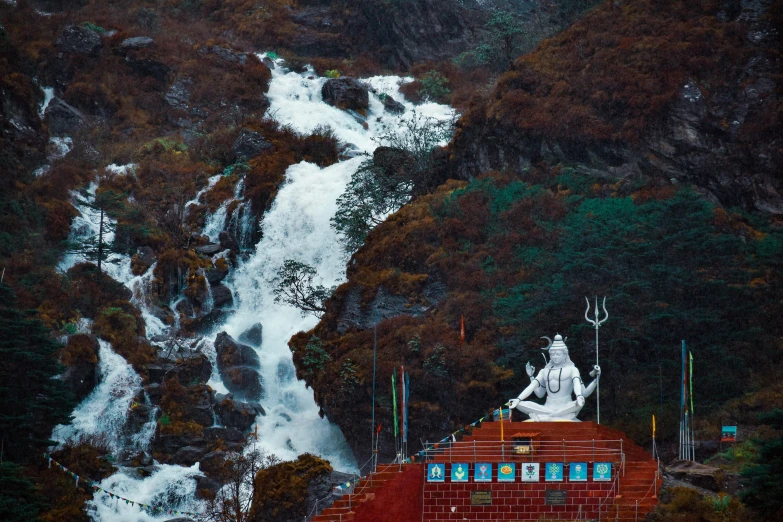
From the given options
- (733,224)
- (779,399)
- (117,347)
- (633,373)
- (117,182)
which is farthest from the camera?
(117,182)

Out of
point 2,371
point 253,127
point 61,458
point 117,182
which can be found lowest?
point 61,458

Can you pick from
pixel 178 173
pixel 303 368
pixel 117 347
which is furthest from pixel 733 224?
pixel 178 173

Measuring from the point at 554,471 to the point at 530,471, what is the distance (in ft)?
2.08

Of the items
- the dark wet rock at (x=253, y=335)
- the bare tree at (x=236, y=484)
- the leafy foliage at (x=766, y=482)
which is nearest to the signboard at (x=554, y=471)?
the leafy foliage at (x=766, y=482)

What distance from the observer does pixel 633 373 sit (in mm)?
38031

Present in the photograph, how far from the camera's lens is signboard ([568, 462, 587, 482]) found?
30000 millimetres

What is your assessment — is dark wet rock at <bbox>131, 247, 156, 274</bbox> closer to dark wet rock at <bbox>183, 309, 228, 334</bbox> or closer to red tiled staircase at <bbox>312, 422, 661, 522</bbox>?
dark wet rock at <bbox>183, 309, 228, 334</bbox>

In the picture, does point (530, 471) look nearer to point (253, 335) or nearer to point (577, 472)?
point (577, 472)

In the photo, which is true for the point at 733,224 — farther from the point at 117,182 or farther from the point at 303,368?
the point at 117,182

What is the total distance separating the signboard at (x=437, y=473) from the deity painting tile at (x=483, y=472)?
3.10 ft

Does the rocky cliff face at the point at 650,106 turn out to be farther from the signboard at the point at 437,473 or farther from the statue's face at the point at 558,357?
the signboard at the point at 437,473

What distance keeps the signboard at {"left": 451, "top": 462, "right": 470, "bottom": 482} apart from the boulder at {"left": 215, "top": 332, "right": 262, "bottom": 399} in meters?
18.3

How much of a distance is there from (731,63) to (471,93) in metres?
27.8

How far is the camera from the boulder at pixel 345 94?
70.8m
